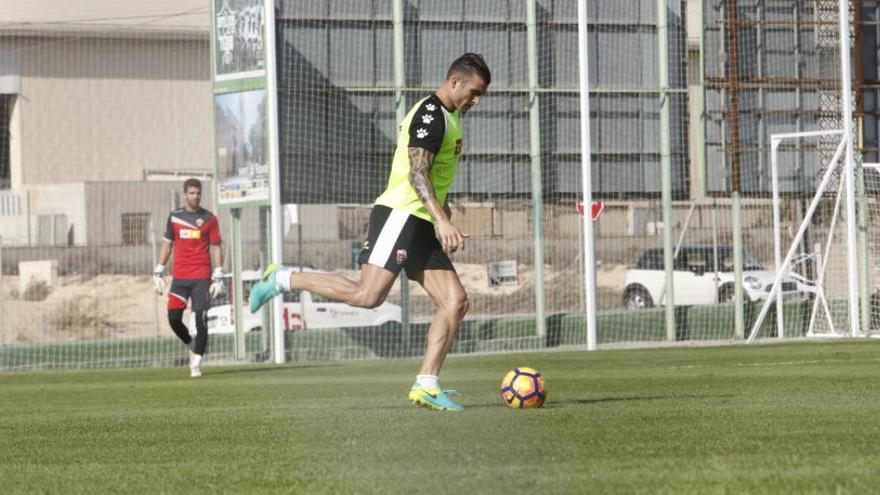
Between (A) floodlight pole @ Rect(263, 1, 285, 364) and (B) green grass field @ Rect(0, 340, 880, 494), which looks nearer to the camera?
(B) green grass field @ Rect(0, 340, 880, 494)

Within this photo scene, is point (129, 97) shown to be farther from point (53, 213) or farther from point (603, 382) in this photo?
point (603, 382)

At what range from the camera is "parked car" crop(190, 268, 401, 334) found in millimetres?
26812

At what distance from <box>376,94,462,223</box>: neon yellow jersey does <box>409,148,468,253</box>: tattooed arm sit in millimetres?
61

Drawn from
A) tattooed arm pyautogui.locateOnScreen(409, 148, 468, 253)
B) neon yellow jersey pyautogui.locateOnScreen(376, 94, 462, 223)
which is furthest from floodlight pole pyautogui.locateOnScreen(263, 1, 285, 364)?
A: tattooed arm pyautogui.locateOnScreen(409, 148, 468, 253)

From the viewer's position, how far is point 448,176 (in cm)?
1026

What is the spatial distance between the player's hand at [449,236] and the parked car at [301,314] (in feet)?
54.3

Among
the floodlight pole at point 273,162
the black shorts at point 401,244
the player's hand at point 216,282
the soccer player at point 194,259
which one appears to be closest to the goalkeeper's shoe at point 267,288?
the black shorts at point 401,244

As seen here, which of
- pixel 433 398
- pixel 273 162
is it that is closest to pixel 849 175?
pixel 273 162

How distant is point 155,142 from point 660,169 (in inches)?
641

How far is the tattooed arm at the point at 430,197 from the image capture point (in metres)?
9.48

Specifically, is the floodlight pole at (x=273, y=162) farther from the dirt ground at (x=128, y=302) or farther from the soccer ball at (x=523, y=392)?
the soccer ball at (x=523, y=392)

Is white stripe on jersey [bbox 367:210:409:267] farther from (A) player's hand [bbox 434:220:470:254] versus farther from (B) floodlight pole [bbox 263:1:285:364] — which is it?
(B) floodlight pole [bbox 263:1:285:364]

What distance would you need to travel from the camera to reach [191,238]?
59.7 feet

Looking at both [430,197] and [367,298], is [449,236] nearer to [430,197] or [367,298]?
[430,197]
